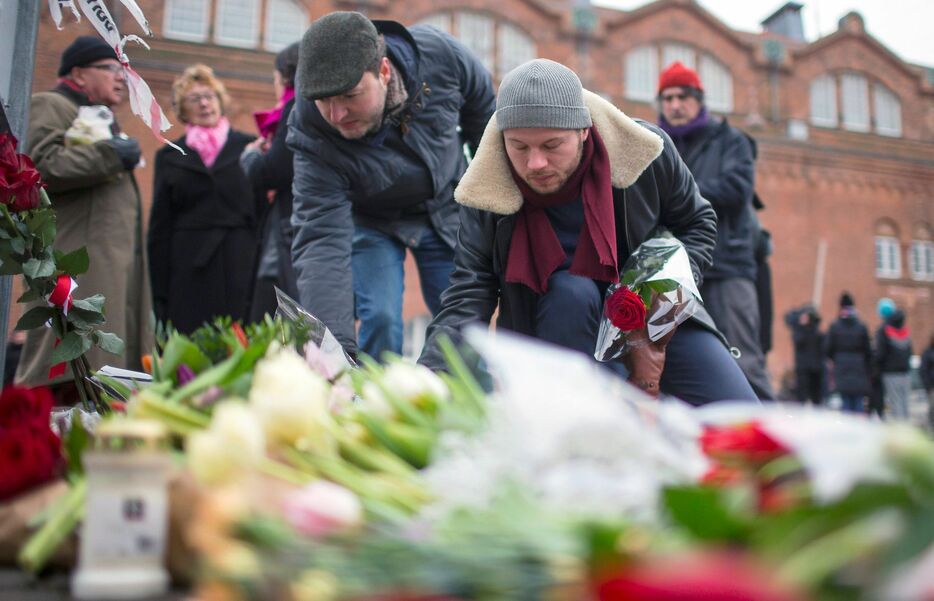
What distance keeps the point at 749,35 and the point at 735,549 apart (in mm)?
26629

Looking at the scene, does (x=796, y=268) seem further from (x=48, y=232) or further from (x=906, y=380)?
(x=48, y=232)

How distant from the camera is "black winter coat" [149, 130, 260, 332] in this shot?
4742mm

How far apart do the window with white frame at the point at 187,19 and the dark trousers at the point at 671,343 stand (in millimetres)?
18540

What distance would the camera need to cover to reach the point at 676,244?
266cm

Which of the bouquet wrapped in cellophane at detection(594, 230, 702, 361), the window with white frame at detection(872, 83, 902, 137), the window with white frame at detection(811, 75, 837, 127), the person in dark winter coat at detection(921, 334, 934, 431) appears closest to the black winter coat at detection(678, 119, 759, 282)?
the bouquet wrapped in cellophane at detection(594, 230, 702, 361)

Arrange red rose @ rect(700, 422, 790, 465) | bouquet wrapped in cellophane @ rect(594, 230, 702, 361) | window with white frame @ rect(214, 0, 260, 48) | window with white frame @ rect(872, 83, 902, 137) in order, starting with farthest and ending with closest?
window with white frame @ rect(872, 83, 902, 137) < window with white frame @ rect(214, 0, 260, 48) < bouquet wrapped in cellophane @ rect(594, 230, 702, 361) < red rose @ rect(700, 422, 790, 465)

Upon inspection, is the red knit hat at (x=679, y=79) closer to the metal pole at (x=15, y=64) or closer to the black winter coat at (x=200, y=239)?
the black winter coat at (x=200, y=239)

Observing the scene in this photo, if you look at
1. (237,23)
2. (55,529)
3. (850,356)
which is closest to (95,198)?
(55,529)

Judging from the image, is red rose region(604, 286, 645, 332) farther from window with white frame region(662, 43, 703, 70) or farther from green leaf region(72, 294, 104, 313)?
window with white frame region(662, 43, 703, 70)

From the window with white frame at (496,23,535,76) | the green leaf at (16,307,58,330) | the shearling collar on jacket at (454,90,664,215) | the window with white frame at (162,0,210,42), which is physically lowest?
the green leaf at (16,307,58,330)

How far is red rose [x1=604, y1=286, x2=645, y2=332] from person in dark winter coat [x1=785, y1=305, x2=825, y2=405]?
9.04 metres

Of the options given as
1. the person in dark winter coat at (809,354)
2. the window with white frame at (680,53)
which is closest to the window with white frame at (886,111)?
the window with white frame at (680,53)

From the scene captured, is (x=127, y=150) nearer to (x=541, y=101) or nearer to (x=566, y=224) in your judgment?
(x=566, y=224)

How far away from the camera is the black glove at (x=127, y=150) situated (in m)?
3.86
